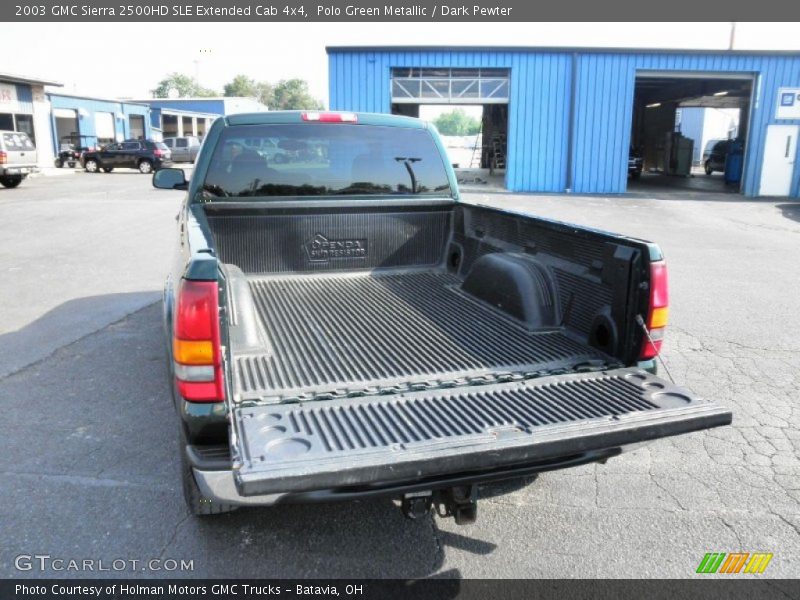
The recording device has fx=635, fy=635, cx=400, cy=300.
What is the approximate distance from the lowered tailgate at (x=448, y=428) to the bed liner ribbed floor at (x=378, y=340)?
10.5 inches

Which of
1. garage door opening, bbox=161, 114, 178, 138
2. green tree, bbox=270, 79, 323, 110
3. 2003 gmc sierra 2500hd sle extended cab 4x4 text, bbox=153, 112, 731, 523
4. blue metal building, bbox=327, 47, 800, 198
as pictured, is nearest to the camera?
2003 gmc sierra 2500hd sle extended cab 4x4 text, bbox=153, 112, 731, 523

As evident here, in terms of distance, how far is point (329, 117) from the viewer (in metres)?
4.75

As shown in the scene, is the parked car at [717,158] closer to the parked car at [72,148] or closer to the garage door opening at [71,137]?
the parked car at [72,148]

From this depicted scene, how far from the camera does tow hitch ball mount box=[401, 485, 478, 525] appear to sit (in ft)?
8.34

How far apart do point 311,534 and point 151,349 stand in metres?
3.28

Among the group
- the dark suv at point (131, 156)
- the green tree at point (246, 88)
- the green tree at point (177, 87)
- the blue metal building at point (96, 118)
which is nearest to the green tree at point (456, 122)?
the green tree at point (246, 88)

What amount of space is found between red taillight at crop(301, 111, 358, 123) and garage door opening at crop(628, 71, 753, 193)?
20.9 meters

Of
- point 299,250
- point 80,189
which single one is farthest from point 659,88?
point 299,250

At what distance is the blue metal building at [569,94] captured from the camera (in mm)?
22141

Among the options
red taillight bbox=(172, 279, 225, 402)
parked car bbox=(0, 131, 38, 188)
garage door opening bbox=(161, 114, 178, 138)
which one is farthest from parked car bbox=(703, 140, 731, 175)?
garage door opening bbox=(161, 114, 178, 138)

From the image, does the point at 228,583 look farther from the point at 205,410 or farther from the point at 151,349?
the point at 151,349

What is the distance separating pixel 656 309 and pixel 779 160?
24.6 metres

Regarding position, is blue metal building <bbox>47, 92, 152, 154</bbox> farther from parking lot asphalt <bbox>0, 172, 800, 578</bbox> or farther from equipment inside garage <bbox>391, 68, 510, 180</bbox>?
parking lot asphalt <bbox>0, 172, 800, 578</bbox>

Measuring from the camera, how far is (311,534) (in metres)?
3.11
